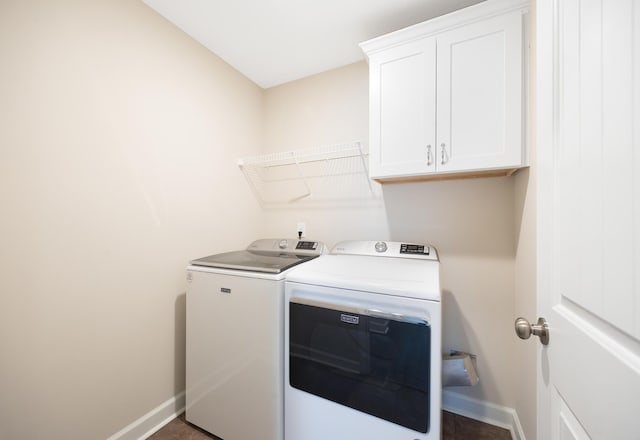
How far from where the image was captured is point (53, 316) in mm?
1108

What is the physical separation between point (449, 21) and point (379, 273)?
4.58ft

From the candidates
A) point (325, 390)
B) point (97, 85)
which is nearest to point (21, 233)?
point (97, 85)

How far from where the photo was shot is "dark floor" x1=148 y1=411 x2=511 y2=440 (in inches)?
56.7

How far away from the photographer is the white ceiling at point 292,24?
57.0 inches

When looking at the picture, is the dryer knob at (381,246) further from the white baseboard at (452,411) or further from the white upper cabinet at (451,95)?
the white baseboard at (452,411)

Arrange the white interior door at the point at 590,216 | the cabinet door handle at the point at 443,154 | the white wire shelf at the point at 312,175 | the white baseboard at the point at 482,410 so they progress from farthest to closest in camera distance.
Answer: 1. the white wire shelf at the point at 312,175
2. the white baseboard at the point at 482,410
3. the cabinet door handle at the point at 443,154
4. the white interior door at the point at 590,216

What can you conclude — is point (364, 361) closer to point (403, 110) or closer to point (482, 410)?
point (482, 410)

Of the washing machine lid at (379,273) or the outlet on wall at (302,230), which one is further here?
the outlet on wall at (302,230)

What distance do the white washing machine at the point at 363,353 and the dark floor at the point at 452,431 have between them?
2.21 ft

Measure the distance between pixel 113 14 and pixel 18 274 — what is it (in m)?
A: 1.37

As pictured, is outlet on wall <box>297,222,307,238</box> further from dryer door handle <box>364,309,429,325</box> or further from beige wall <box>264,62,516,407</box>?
dryer door handle <box>364,309,429,325</box>

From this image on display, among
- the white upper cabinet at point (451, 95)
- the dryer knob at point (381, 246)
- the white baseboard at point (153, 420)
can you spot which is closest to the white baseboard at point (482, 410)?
the dryer knob at point (381, 246)

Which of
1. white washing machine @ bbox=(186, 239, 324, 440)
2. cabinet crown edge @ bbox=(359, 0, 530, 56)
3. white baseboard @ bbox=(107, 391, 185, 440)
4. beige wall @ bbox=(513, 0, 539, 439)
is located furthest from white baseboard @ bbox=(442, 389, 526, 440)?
cabinet crown edge @ bbox=(359, 0, 530, 56)

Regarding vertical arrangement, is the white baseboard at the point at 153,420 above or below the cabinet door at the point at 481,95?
below
